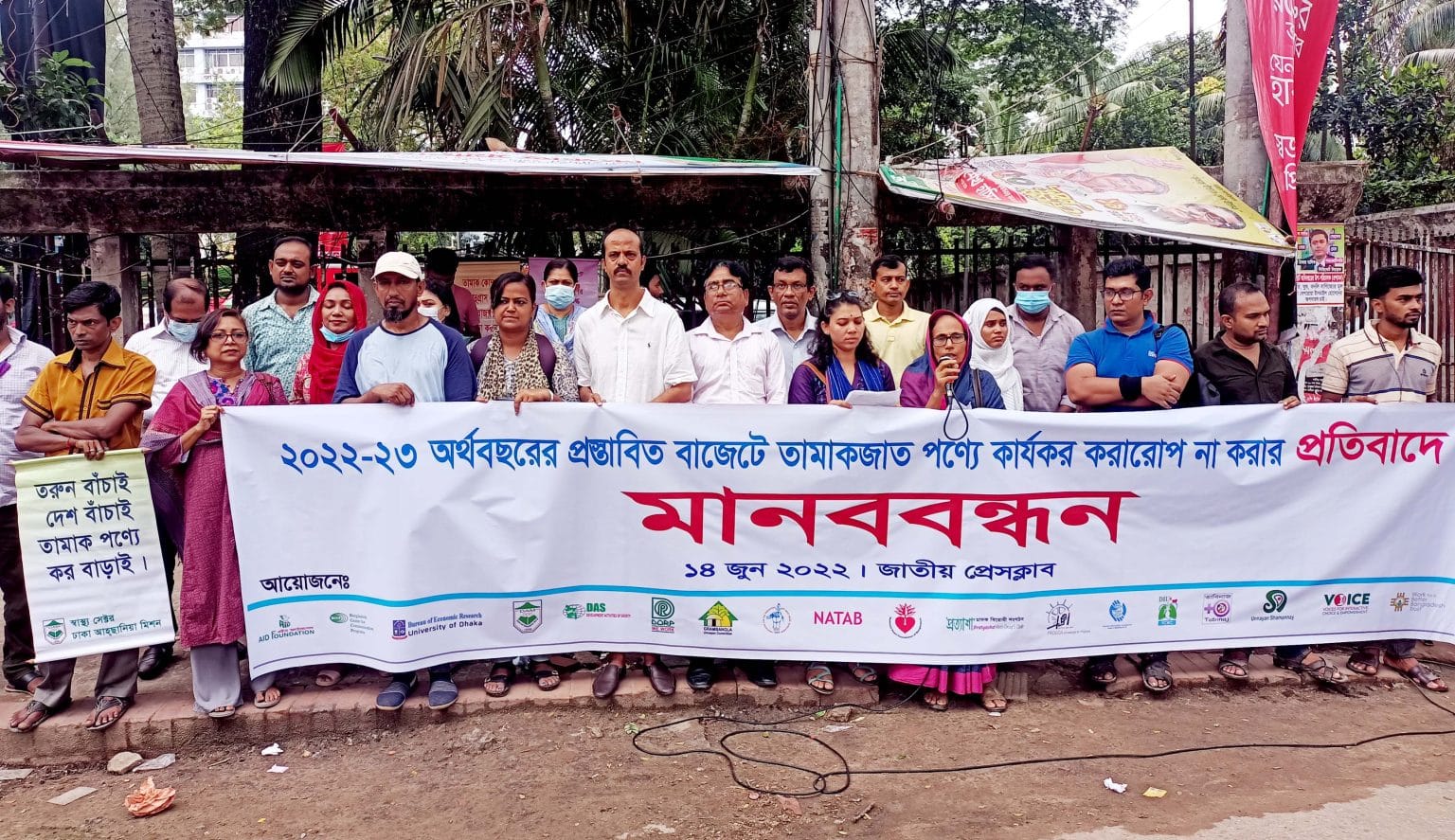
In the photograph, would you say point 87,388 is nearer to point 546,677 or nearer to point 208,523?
point 208,523

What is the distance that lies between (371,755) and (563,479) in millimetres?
1195

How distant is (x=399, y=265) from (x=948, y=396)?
2.22 m

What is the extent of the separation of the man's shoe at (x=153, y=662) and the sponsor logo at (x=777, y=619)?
2.54 m

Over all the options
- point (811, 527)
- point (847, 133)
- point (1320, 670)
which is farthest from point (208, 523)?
point (1320, 670)

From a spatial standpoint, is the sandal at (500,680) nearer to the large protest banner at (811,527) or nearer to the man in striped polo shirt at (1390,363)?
the large protest banner at (811,527)

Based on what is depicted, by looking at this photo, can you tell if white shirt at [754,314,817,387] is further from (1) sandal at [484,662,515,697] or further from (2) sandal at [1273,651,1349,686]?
(2) sandal at [1273,651,1349,686]

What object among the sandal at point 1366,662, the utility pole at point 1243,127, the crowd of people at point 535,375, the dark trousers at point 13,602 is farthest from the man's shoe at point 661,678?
the utility pole at point 1243,127

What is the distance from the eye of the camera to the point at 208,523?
377 cm

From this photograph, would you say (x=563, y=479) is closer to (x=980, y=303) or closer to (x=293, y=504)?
(x=293, y=504)

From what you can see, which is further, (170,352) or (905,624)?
(170,352)

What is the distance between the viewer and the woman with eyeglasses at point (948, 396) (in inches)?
154

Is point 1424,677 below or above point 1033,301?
below

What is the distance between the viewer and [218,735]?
3703mm

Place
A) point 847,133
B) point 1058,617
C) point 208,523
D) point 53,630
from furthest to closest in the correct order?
point 847,133, point 1058,617, point 208,523, point 53,630
